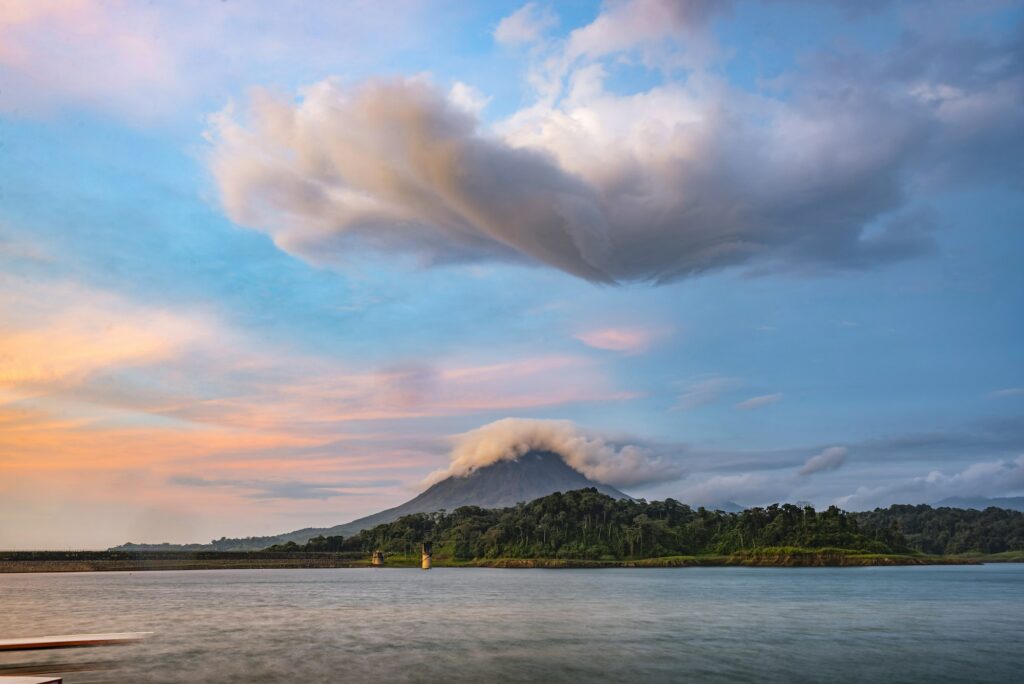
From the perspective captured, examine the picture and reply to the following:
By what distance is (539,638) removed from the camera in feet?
205

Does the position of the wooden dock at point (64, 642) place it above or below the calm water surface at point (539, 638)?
above

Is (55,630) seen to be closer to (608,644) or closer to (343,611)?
(343,611)

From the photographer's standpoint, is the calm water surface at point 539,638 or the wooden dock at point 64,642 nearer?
the calm water surface at point 539,638

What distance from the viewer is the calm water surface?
1816 inches

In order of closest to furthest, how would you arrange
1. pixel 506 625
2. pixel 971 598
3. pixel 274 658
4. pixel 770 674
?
pixel 770 674 → pixel 274 658 → pixel 506 625 → pixel 971 598

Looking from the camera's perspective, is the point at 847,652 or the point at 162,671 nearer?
the point at 162,671

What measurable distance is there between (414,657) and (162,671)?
15061 millimetres

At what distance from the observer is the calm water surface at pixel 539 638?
1816 inches

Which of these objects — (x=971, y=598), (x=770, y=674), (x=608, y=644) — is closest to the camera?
(x=770, y=674)

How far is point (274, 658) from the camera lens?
51.6 m

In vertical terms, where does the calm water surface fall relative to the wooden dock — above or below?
below

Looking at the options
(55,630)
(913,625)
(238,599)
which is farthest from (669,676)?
(238,599)

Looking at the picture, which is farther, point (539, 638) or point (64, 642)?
point (539, 638)

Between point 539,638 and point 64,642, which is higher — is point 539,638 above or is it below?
below
